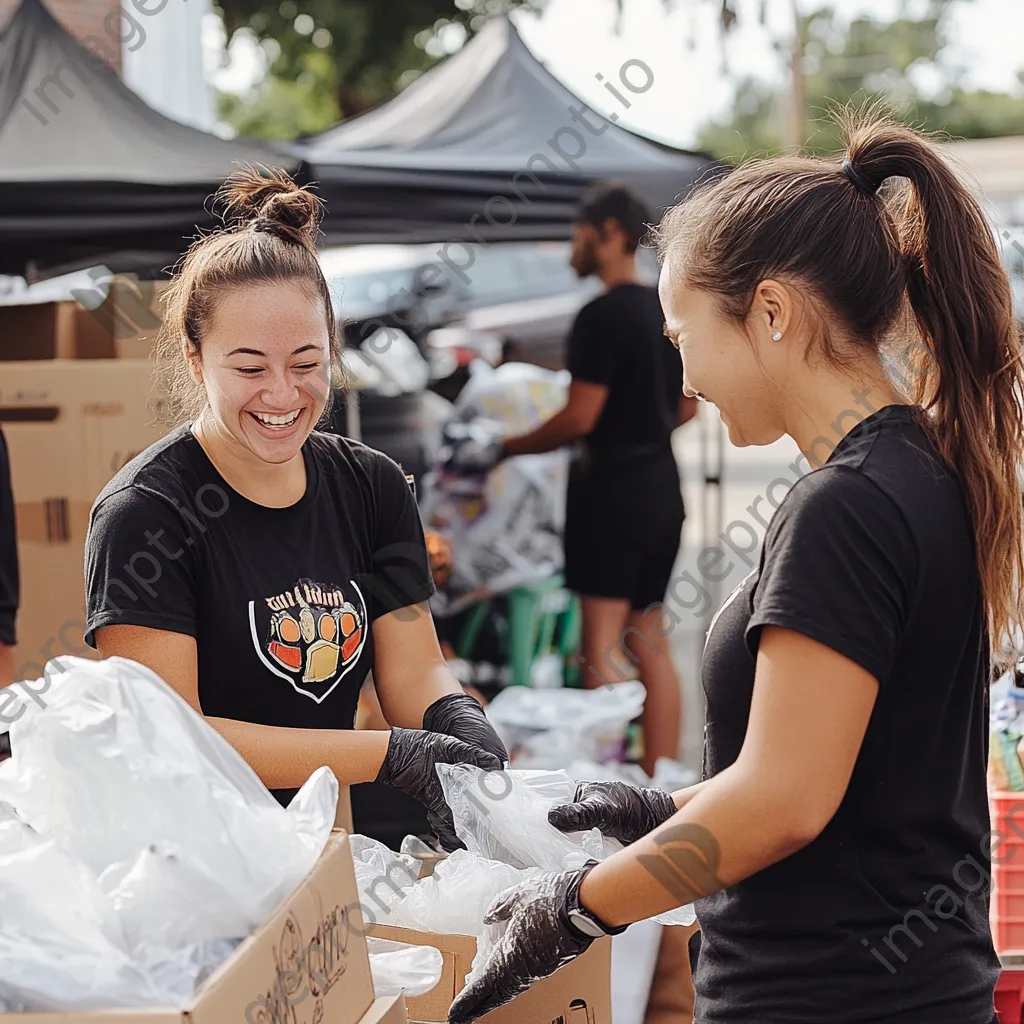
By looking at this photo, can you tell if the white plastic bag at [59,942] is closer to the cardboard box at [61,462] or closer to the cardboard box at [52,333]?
the cardboard box at [61,462]

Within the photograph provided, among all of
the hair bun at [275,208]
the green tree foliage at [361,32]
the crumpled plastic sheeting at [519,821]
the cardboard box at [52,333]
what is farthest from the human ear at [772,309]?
the green tree foliage at [361,32]

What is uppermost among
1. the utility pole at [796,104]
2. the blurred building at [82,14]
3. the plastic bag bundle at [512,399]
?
the utility pole at [796,104]

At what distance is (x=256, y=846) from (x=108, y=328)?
110 inches

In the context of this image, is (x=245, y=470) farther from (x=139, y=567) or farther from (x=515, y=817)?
(x=515, y=817)

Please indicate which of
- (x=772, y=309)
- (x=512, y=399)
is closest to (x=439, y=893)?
(x=772, y=309)

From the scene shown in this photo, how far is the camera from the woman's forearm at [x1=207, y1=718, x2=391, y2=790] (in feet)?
5.98

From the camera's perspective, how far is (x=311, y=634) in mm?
1877

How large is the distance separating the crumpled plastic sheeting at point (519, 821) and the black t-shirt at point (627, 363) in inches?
118

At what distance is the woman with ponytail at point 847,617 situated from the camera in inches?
46.3

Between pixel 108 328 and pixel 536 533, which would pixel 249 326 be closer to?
pixel 108 328

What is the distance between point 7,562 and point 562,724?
6.84ft

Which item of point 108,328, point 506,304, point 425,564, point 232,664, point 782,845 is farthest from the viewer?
point 506,304

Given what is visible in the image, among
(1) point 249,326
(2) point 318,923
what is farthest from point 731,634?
(1) point 249,326

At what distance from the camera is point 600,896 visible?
1.33 metres
